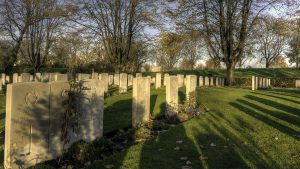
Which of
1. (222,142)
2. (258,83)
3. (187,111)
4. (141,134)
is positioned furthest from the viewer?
(258,83)

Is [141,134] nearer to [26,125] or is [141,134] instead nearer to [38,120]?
[38,120]

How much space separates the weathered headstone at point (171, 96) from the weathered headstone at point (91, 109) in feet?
9.11

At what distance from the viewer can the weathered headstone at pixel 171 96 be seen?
8312 mm

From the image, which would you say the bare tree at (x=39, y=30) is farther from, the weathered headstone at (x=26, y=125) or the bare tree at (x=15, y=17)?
the weathered headstone at (x=26, y=125)

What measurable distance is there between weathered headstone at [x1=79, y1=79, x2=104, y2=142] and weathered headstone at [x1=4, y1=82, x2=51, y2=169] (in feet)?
2.64

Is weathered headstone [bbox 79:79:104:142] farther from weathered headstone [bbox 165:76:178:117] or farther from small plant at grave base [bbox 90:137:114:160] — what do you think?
weathered headstone [bbox 165:76:178:117]

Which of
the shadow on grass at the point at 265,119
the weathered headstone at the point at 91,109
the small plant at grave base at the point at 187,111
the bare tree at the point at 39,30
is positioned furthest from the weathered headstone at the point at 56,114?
the bare tree at the point at 39,30

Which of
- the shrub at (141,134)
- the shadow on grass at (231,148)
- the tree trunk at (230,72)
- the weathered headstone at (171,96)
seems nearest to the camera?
the shadow on grass at (231,148)

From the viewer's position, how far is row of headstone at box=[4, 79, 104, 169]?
4.30 meters

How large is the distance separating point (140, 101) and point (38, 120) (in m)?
2.98

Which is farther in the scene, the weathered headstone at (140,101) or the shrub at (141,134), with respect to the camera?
the weathered headstone at (140,101)

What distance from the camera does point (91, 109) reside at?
5750 millimetres

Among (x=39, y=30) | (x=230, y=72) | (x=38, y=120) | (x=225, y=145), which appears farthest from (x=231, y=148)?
(x=39, y=30)

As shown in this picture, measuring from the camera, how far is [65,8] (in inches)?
996
